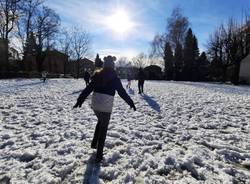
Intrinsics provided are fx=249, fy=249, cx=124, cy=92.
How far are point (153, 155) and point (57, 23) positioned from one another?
52.3 metres

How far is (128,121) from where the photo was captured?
26.5 ft

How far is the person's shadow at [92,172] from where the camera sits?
3.80 m

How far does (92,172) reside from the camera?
4094 millimetres

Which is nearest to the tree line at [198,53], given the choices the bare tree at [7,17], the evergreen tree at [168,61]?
the evergreen tree at [168,61]

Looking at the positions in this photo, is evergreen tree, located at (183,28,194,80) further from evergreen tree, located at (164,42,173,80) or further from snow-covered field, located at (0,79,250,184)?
snow-covered field, located at (0,79,250,184)

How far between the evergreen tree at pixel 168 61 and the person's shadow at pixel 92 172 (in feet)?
169

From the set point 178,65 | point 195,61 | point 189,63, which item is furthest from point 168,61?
point 195,61

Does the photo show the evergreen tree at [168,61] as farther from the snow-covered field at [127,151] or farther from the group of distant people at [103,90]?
the group of distant people at [103,90]

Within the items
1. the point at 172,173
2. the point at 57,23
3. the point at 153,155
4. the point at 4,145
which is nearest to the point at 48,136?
the point at 4,145

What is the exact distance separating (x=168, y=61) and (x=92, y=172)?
56.3 m

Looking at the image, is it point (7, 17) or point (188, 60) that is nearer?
point (7, 17)

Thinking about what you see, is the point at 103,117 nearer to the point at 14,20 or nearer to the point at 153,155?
the point at 153,155

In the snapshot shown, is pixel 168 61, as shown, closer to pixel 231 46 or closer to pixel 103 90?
pixel 231 46

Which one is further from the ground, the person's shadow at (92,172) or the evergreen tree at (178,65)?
the evergreen tree at (178,65)
